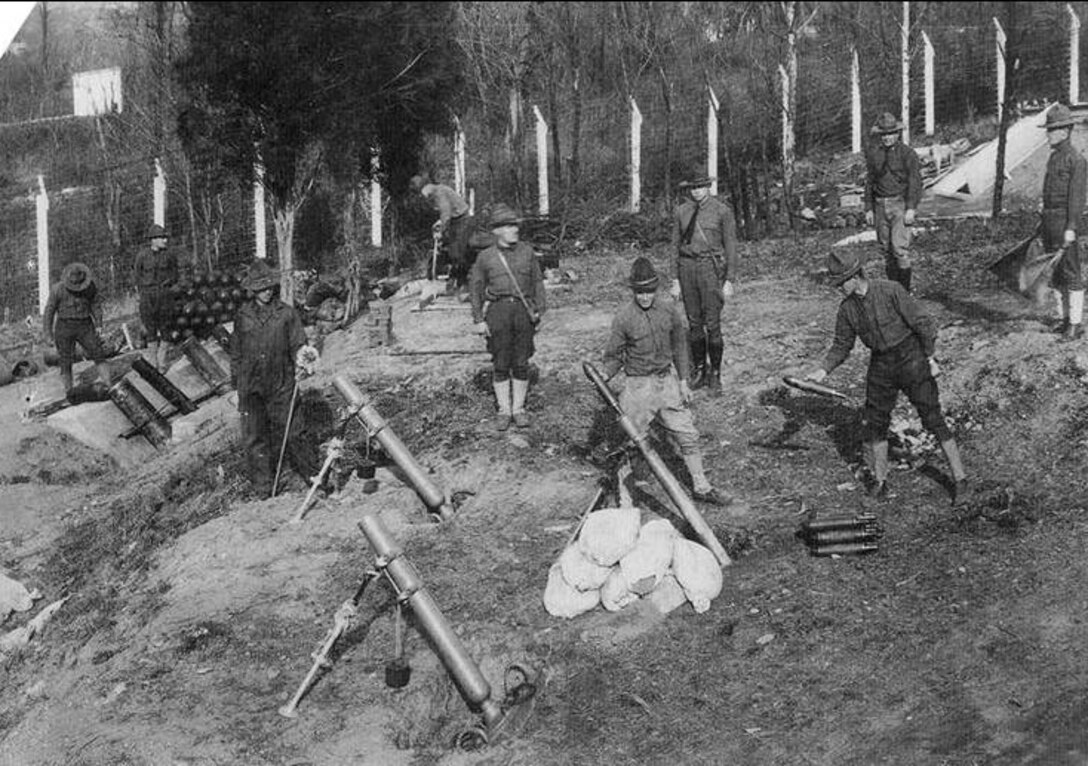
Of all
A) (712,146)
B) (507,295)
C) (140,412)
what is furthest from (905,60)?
(140,412)

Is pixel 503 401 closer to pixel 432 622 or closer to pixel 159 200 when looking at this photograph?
pixel 432 622

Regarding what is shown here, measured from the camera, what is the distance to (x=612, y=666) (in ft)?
23.4

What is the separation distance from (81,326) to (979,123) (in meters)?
13.3

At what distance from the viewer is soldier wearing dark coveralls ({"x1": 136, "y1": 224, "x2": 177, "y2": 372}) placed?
1361cm

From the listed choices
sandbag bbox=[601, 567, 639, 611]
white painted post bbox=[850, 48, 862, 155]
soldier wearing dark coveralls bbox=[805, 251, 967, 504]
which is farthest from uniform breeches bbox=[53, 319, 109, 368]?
Result: white painted post bbox=[850, 48, 862, 155]

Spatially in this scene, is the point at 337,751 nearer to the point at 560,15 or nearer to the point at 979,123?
the point at 560,15

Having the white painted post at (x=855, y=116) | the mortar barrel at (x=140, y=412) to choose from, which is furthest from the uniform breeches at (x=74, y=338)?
the white painted post at (x=855, y=116)

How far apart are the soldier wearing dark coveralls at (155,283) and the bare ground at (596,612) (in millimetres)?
2722

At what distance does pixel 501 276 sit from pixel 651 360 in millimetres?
1901

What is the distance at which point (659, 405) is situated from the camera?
8539 mm

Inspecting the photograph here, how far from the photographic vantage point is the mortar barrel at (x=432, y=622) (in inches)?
271

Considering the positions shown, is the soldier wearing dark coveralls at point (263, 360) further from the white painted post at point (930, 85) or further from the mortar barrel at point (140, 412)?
Result: the white painted post at point (930, 85)

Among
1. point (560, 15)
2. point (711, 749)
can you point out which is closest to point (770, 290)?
point (560, 15)

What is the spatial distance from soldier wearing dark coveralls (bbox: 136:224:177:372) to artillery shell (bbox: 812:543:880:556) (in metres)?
8.37
